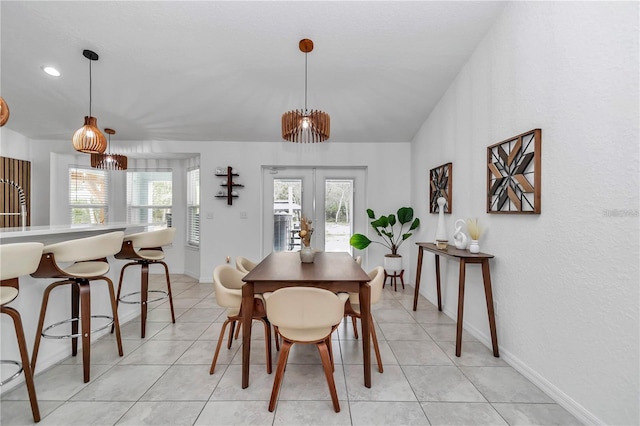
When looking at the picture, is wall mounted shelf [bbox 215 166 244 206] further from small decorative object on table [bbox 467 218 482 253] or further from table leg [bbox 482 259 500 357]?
→ table leg [bbox 482 259 500 357]

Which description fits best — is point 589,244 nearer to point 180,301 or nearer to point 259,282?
point 259,282

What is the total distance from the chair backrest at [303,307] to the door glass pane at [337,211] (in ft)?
10.8

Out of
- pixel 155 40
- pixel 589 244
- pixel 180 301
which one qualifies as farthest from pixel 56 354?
pixel 589 244

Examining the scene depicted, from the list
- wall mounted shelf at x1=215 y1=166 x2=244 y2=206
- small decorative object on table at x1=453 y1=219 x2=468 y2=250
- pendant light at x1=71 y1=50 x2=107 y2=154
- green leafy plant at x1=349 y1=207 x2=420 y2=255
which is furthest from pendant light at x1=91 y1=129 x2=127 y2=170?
small decorative object on table at x1=453 y1=219 x2=468 y2=250

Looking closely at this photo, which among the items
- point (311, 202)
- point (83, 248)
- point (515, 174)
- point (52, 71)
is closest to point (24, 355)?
A: point (83, 248)

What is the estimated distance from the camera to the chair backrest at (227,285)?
1945 mm

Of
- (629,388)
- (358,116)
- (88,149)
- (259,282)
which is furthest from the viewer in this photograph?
(358,116)

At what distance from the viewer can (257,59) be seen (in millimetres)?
2836

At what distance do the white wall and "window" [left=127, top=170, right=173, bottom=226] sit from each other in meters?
5.14

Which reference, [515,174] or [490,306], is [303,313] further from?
[515,174]

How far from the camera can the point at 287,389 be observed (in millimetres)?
1827

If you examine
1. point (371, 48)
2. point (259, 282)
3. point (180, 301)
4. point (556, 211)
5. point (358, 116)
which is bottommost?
point (180, 301)

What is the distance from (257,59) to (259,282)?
7.72 feet

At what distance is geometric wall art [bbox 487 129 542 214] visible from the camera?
1.91 meters
